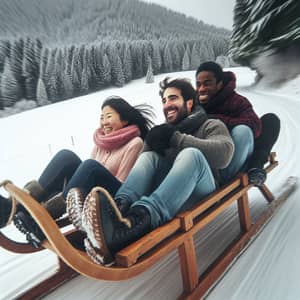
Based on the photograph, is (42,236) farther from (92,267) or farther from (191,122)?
(191,122)

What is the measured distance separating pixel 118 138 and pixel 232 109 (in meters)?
0.50

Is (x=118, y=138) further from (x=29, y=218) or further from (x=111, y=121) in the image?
(x=29, y=218)

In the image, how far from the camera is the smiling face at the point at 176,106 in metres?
1.15

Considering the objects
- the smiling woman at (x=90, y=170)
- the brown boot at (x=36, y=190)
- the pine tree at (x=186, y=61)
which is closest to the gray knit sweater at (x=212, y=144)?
the smiling woman at (x=90, y=170)

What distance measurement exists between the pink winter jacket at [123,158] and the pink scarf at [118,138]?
0.02 meters

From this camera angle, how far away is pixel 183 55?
1679mm

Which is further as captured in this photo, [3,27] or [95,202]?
[3,27]

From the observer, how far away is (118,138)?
1180 millimetres

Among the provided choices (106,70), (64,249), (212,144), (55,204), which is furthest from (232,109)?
(64,249)

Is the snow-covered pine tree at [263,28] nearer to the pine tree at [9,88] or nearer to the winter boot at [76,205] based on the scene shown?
the pine tree at [9,88]

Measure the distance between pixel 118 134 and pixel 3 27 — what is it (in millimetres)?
754

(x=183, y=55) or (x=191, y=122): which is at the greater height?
(x=183, y=55)

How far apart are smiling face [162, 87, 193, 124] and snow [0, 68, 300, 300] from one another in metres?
0.30

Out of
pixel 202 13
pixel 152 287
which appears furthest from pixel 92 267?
pixel 202 13
